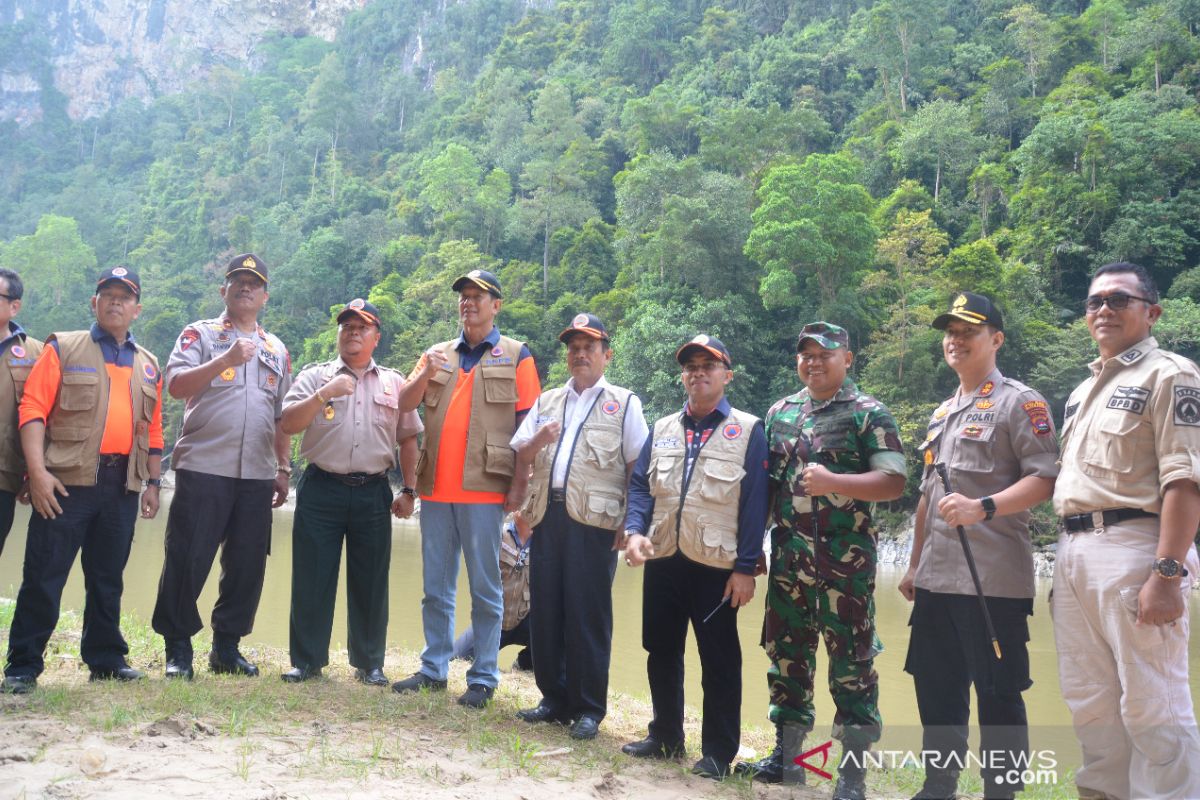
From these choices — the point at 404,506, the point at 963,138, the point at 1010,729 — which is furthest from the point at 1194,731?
the point at 963,138

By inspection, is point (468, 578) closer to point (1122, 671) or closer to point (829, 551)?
point (829, 551)

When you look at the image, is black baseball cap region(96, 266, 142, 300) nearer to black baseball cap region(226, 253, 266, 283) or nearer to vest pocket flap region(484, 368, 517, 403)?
black baseball cap region(226, 253, 266, 283)

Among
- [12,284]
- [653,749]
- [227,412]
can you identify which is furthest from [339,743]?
[12,284]

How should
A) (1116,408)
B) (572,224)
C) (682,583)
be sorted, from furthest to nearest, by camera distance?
(572,224) < (682,583) < (1116,408)

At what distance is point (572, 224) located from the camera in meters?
42.2

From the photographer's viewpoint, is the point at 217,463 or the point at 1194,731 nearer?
the point at 1194,731

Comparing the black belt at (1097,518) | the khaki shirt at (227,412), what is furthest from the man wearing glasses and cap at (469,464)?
the black belt at (1097,518)

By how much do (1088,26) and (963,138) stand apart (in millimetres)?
8333

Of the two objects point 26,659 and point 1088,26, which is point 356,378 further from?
point 1088,26

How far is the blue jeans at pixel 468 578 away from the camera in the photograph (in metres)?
4.20

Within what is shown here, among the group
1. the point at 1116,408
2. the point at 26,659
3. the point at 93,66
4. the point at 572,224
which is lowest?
the point at 26,659

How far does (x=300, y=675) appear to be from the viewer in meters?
4.36

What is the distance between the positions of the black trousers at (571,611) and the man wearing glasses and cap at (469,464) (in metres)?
0.32

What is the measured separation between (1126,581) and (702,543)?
56.5 inches
